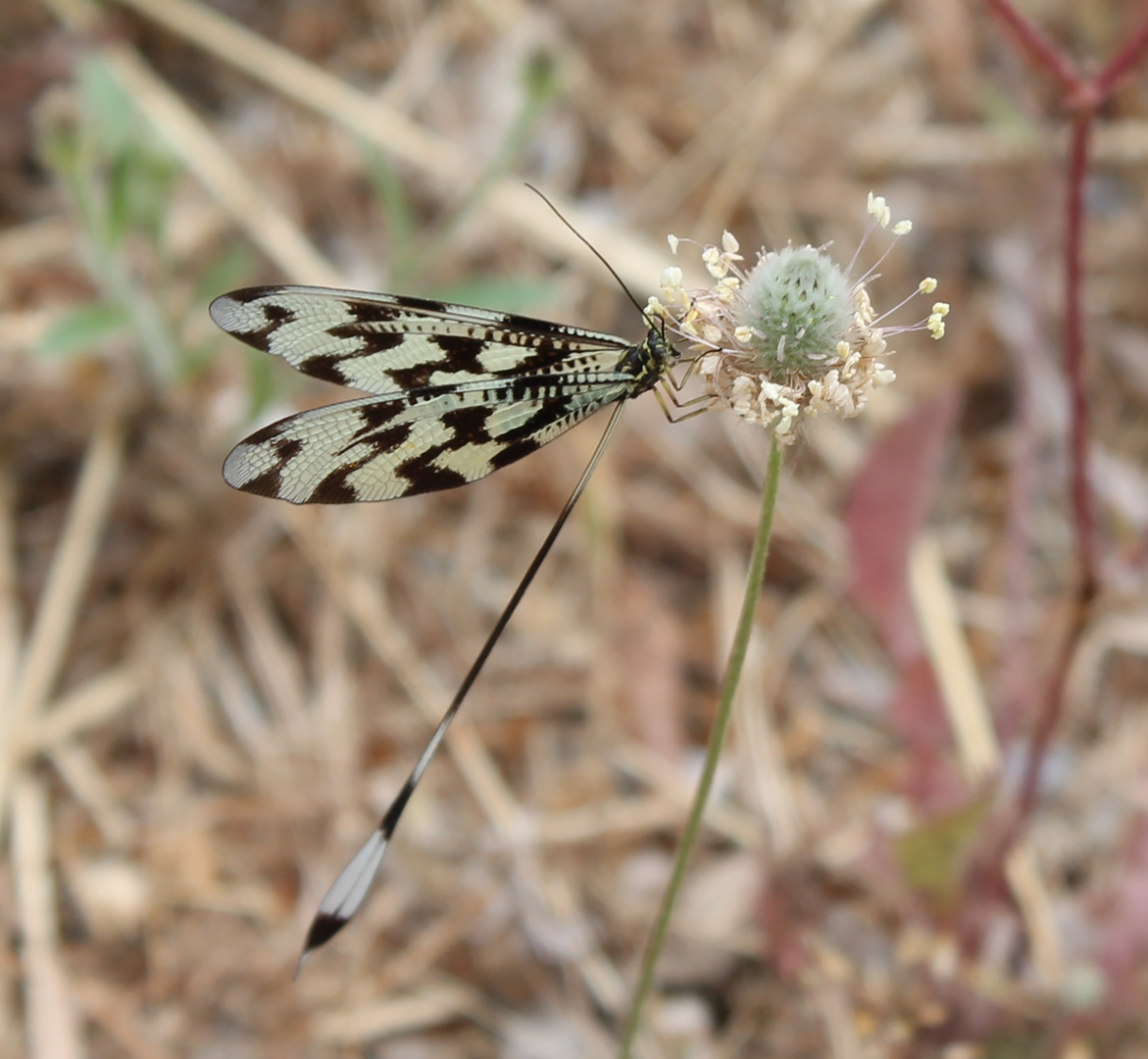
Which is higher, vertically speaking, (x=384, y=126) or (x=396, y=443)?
(x=384, y=126)

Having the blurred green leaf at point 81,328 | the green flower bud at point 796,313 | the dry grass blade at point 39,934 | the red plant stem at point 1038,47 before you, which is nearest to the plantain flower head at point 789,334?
the green flower bud at point 796,313

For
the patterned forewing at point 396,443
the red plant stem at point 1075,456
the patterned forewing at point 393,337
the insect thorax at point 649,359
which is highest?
the red plant stem at point 1075,456

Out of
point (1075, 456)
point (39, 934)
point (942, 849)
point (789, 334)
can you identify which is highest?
point (1075, 456)

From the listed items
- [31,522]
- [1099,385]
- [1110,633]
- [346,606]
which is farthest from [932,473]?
[31,522]

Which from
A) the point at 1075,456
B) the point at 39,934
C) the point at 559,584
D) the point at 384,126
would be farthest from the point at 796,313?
the point at 384,126

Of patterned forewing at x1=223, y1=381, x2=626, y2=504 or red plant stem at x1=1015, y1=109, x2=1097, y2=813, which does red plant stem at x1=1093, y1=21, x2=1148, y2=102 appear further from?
patterned forewing at x1=223, y1=381, x2=626, y2=504

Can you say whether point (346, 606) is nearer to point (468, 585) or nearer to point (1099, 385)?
point (468, 585)

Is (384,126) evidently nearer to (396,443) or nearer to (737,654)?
(396,443)

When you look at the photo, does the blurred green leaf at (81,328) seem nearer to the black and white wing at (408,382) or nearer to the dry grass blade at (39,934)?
the dry grass blade at (39,934)
